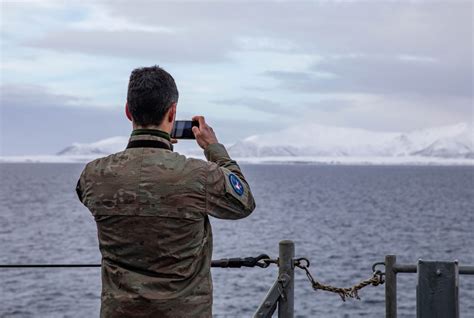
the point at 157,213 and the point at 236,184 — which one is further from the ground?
the point at 236,184

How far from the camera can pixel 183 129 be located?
12.5 feet

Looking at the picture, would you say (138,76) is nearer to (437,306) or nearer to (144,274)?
(144,274)

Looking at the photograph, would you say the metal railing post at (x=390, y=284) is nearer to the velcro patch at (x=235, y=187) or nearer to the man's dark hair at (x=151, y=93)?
the velcro patch at (x=235, y=187)

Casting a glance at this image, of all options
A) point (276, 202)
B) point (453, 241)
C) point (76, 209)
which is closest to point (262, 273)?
point (453, 241)

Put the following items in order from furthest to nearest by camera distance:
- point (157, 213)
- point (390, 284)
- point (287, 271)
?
point (390, 284) → point (287, 271) → point (157, 213)

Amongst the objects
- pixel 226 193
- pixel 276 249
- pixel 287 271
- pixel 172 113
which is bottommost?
pixel 276 249

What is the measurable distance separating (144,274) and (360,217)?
61594 mm

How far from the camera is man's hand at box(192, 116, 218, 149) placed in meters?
3.71

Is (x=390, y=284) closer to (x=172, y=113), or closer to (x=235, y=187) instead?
(x=235, y=187)

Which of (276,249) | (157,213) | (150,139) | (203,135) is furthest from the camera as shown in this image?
(276,249)

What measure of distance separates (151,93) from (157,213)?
54 centimetres

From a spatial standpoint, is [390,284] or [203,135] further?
[390,284]

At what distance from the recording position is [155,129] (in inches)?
141

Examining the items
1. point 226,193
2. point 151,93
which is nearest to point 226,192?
point 226,193
